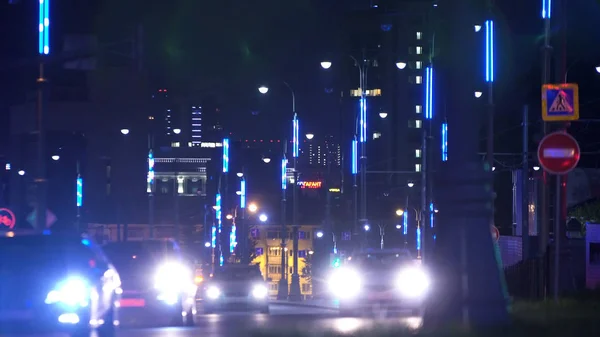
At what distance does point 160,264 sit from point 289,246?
401 feet

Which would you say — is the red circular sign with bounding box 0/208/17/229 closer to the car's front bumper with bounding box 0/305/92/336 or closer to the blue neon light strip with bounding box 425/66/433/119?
the blue neon light strip with bounding box 425/66/433/119

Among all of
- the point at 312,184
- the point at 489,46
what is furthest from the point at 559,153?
the point at 312,184

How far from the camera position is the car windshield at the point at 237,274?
1316 inches

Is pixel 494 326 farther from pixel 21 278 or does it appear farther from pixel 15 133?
pixel 15 133

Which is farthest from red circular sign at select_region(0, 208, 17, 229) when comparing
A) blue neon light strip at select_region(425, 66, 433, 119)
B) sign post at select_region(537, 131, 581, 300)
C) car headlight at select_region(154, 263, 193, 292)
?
sign post at select_region(537, 131, 581, 300)

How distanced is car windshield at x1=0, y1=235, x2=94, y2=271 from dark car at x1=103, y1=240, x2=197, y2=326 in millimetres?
5924

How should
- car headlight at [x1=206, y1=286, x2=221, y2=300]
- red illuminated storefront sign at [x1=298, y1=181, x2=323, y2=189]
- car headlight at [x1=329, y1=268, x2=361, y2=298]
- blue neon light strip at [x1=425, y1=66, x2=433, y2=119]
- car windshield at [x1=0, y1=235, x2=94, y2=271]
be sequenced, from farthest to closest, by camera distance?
red illuminated storefront sign at [x1=298, y1=181, x2=323, y2=189], blue neon light strip at [x1=425, y1=66, x2=433, y2=119], car headlight at [x1=206, y1=286, x2=221, y2=300], car headlight at [x1=329, y1=268, x2=361, y2=298], car windshield at [x1=0, y1=235, x2=94, y2=271]

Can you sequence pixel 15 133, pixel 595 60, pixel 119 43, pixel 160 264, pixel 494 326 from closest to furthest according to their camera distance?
pixel 494 326 < pixel 160 264 < pixel 119 43 < pixel 595 60 < pixel 15 133

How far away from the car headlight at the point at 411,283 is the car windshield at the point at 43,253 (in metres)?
11.0

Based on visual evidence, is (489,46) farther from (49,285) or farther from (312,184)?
(312,184)

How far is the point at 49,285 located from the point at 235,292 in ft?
60.5

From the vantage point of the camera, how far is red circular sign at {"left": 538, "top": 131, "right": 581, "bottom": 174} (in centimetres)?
1780

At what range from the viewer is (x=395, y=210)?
13788 centimetres

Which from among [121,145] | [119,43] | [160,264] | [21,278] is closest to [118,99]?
[121,145]
